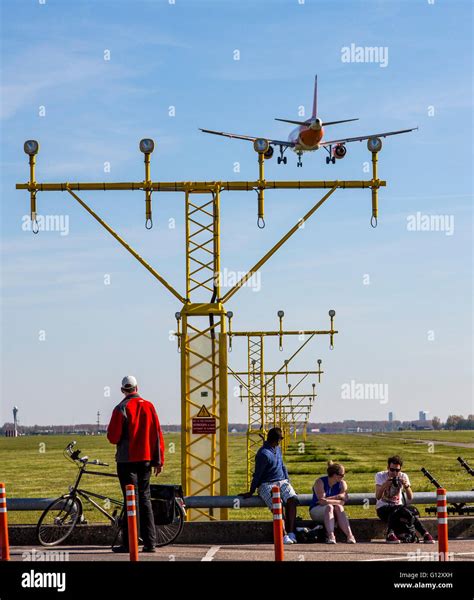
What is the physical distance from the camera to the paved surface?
13914mm

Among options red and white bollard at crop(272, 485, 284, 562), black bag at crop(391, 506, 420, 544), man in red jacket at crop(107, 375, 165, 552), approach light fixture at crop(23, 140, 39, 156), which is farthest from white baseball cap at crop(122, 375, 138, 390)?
approach light fixture at crop(23, 140, 39, 156)

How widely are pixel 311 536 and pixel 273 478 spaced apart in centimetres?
89

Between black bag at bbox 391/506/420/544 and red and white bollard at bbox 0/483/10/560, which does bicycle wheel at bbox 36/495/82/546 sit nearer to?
red and white bollard at bbox 0/483/10/560

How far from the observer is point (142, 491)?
14.5 m

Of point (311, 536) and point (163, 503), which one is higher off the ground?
point (163, 503)

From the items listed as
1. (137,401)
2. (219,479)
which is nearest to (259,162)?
(219,479)

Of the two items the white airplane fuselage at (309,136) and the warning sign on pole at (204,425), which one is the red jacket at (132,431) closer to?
the warning sign on pole at (204,425)

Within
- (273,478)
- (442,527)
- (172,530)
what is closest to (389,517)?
(273,478)

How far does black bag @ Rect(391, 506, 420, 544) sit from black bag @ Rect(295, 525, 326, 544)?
955mm

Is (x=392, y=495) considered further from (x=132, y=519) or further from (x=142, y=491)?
(x=132, y=519)

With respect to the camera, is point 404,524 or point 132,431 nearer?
point 132,431
